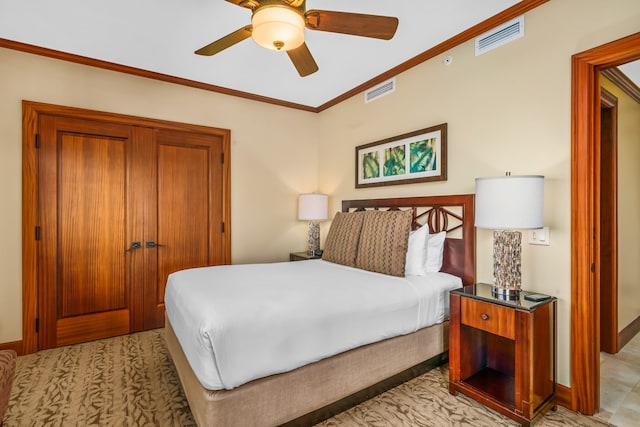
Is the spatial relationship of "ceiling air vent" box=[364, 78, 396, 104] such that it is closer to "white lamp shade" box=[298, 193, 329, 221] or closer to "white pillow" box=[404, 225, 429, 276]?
"white lamp shade" box=[298, 193, 329, 221]

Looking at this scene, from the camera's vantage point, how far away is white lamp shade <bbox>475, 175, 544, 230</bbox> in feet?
6.55

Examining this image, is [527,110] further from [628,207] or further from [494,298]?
[628,207]

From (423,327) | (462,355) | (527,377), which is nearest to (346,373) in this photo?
(423,327)

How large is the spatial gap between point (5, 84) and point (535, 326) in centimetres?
446

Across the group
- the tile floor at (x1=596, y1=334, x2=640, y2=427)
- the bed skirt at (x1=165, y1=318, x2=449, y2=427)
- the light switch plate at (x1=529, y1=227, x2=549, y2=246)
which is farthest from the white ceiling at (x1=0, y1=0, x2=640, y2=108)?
the tile floor at (x1=596, y1=334, x2=640, y2=427)

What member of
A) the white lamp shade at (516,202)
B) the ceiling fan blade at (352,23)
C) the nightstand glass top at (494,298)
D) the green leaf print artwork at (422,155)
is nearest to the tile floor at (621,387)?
the nightstand glass top at (494,298)

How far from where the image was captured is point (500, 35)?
8.28 ft

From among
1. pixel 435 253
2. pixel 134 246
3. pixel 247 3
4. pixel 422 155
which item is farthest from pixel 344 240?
pixel 134 246

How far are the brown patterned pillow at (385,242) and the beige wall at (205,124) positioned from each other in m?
1.67

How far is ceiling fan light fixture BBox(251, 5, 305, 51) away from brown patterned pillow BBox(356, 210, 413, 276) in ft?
5.20

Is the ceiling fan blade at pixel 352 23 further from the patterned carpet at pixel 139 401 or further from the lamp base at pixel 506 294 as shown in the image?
the patterned carpet at pixel 139 401

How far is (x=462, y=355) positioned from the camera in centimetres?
229

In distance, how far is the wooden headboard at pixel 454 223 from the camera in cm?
270

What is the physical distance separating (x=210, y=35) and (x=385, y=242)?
224 centimetres
